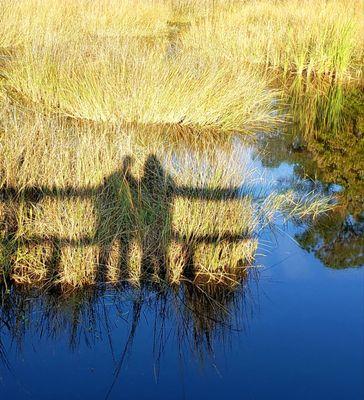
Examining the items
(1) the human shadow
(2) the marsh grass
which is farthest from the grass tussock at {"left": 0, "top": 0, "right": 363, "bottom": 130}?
(1) the human shadow

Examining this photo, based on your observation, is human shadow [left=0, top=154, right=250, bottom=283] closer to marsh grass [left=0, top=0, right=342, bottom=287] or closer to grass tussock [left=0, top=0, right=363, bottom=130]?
marsh grass [left=0, top=0, right=342, bottom=287]

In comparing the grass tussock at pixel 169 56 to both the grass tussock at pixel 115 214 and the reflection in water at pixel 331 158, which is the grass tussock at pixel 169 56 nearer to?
the reflection in water at pixel 331 158

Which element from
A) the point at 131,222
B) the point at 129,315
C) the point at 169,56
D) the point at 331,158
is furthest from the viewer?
the point at 169,56

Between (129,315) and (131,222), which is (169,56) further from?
(129,315)

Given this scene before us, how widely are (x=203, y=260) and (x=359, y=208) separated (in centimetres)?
204

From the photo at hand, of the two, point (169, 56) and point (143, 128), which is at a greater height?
point (169, 56)

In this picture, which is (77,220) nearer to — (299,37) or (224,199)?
(224,199)

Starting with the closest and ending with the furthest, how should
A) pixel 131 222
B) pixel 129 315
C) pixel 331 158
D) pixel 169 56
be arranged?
1. pixel 129 315
2. pixel 131 222
3. pixel 331 158
4. pixel 169 56

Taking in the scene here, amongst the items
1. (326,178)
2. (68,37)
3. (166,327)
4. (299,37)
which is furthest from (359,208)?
(68,37)

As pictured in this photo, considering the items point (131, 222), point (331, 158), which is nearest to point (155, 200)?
point (131, 222)

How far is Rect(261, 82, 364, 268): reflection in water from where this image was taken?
16.8ft

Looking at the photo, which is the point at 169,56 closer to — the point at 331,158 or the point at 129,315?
the point at 331,158

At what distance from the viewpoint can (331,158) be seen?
7.24m

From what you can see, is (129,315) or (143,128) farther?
(143,128)
